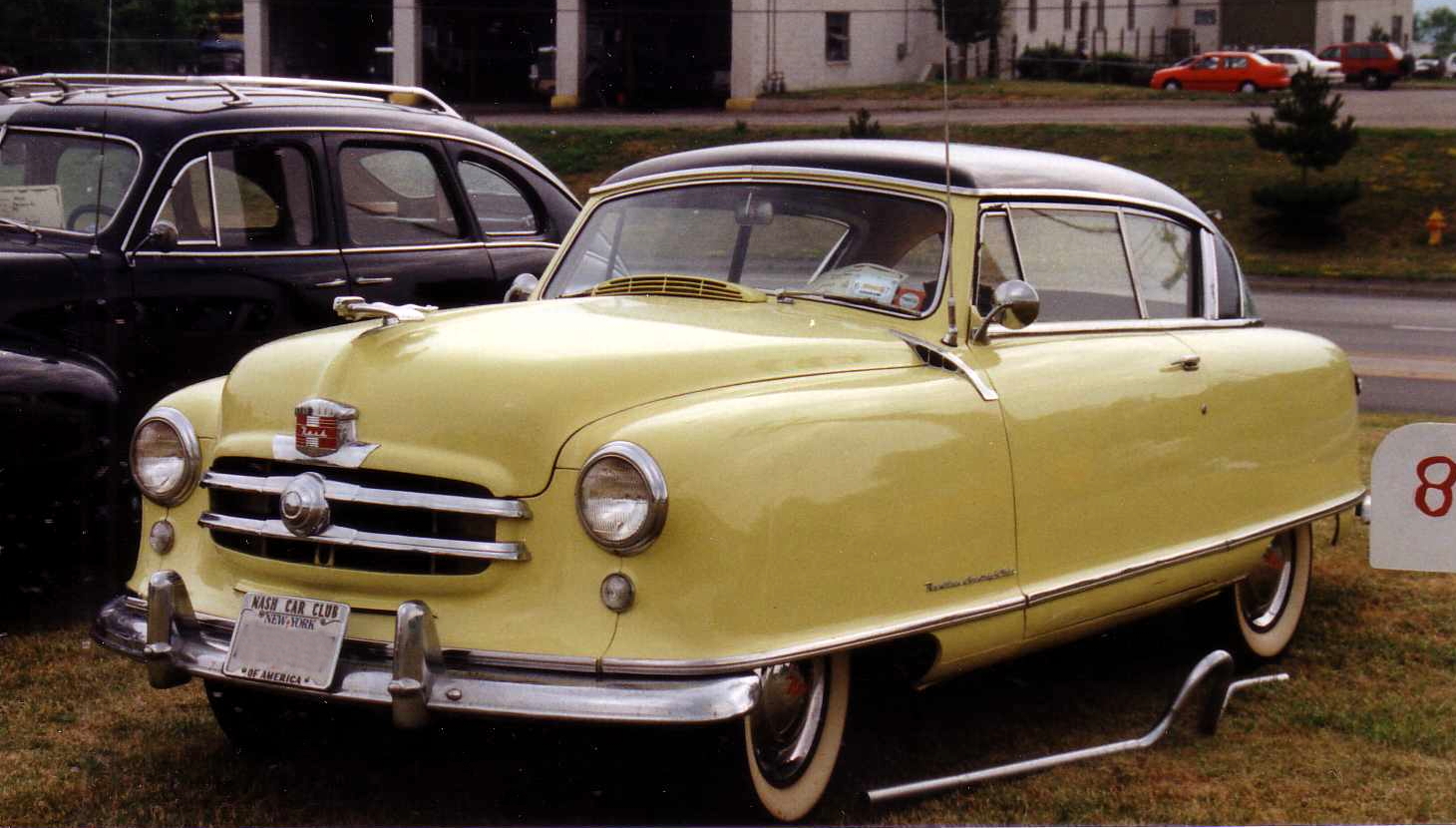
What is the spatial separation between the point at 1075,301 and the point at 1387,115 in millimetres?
33905

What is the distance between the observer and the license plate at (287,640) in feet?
12.9

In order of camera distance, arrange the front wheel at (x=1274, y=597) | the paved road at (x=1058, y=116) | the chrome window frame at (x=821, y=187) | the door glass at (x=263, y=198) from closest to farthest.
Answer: the chrome window frame at (x=821, y=187) → the front wheel at (x=1274, y=597) → the door glass at (x=263, y=198) → the paved road at (x=1058, y=116)

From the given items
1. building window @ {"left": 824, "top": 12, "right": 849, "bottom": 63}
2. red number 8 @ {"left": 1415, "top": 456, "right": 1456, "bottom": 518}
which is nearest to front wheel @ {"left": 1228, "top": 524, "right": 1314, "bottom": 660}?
red number 8 @ {"left": 1415, "top": 456, "right": 1456, "bottom": 518}

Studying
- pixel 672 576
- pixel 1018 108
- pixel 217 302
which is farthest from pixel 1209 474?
pixel 1018 108

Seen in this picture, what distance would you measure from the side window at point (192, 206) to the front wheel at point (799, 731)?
379 centimetres

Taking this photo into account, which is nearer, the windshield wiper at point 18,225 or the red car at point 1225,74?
the windshield wiper at point 18,225

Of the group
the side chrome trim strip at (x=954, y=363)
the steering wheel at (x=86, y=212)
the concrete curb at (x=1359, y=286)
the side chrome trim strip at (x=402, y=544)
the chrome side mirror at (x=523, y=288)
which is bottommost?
the concrete curb at (x=1359, y=286)

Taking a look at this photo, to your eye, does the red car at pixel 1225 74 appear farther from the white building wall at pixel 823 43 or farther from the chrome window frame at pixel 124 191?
the chrome window frame at pixel 124 191

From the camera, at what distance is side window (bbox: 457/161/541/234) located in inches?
319

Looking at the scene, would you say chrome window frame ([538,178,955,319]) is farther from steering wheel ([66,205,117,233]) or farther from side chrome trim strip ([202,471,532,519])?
steering wheel ([66,205,117,233])

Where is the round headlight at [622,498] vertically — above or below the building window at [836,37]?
below

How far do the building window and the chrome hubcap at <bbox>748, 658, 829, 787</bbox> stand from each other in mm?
38982

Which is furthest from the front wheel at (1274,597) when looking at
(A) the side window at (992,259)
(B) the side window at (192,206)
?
(B) the side window at (192,206)

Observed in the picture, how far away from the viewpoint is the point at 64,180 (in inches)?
278
